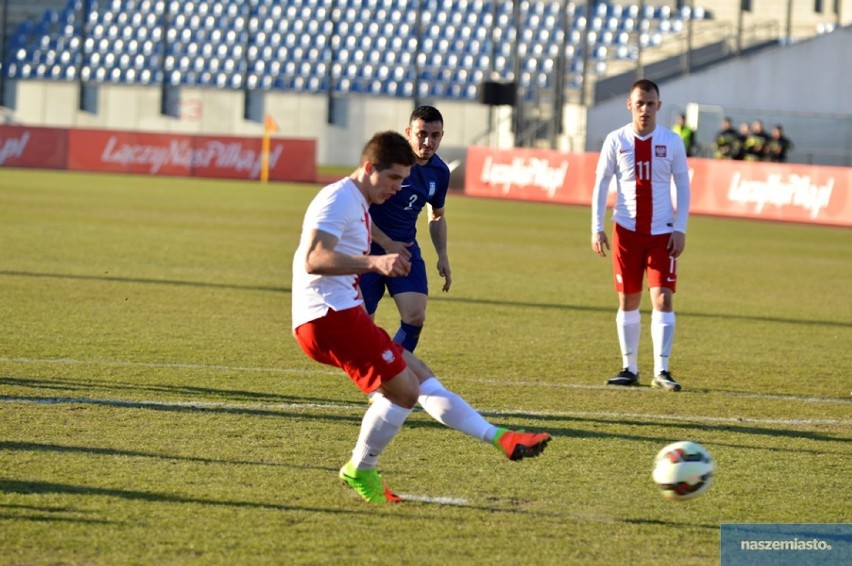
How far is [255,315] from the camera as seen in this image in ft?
41.5

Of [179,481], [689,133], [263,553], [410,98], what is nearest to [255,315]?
[179,481]

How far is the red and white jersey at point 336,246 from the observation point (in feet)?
18.1

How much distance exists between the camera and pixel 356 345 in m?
5.67

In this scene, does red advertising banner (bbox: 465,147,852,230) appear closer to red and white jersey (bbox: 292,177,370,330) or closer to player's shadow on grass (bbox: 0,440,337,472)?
player's shadow on grass (bbox: 0,440,337,472)

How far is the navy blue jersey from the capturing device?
7957 mm

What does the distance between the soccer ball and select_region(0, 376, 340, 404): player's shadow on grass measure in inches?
117

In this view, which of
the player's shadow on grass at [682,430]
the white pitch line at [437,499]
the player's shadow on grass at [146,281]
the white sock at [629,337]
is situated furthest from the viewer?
the player's shadow on grass at [146,281]

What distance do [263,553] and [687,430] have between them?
3.49 metres

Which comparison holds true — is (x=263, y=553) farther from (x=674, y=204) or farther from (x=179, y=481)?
(x=674, y=204)

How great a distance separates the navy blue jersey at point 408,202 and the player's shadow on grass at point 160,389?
3.82ft

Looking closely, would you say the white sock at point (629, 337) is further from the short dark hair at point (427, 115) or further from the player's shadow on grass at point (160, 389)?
the short dark hair at point (427, 115)

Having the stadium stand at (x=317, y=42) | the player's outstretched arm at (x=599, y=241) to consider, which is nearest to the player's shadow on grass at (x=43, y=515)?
the player's outstretched arm at (x=599, y=241)

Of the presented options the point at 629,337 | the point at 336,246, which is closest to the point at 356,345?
the point at 336,246

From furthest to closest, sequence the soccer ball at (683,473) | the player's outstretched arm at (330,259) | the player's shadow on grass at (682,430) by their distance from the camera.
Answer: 1. the player's shadow on grass at (682,430)
2. the soccer ball at (683,473)
3. the player's outstretched arm at (330,259)
